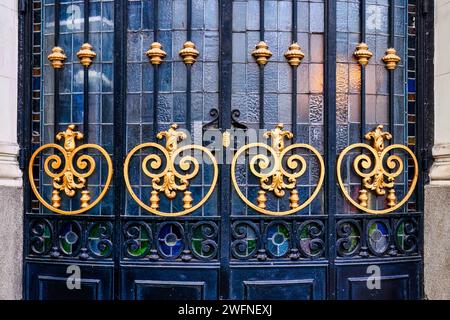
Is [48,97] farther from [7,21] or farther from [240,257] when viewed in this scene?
[240,257]

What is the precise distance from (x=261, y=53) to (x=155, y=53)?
1250 mm

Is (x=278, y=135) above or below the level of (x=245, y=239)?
above

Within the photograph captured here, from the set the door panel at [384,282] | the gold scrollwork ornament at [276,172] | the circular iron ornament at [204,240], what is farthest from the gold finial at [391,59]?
the circular iron ornament at [204,240]

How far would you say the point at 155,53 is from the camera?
20.2 feet

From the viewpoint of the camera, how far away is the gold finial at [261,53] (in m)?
6.11

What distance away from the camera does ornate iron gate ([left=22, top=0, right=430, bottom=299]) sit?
6.16 meters

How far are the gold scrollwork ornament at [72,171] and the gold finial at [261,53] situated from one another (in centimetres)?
213

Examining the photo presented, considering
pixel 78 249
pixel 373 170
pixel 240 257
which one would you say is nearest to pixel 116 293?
pixel 78 249

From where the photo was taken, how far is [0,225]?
6.28 meters

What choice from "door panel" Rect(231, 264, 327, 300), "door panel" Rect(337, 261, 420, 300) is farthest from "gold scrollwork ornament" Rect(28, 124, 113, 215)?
"door panel" Rect(337, 261, 420, 300)

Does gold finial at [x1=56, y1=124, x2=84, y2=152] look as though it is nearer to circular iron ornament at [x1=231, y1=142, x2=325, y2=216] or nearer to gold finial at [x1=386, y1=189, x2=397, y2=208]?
circular iron ornament at [x1=231, y1=142, x2=325, y2=216]

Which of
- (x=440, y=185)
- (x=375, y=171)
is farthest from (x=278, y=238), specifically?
(x=440, y=185)

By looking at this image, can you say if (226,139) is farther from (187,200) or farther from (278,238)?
(278,238)

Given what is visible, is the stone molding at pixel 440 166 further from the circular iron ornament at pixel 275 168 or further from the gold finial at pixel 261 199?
Answer: the gold finial at pixel 261 199
